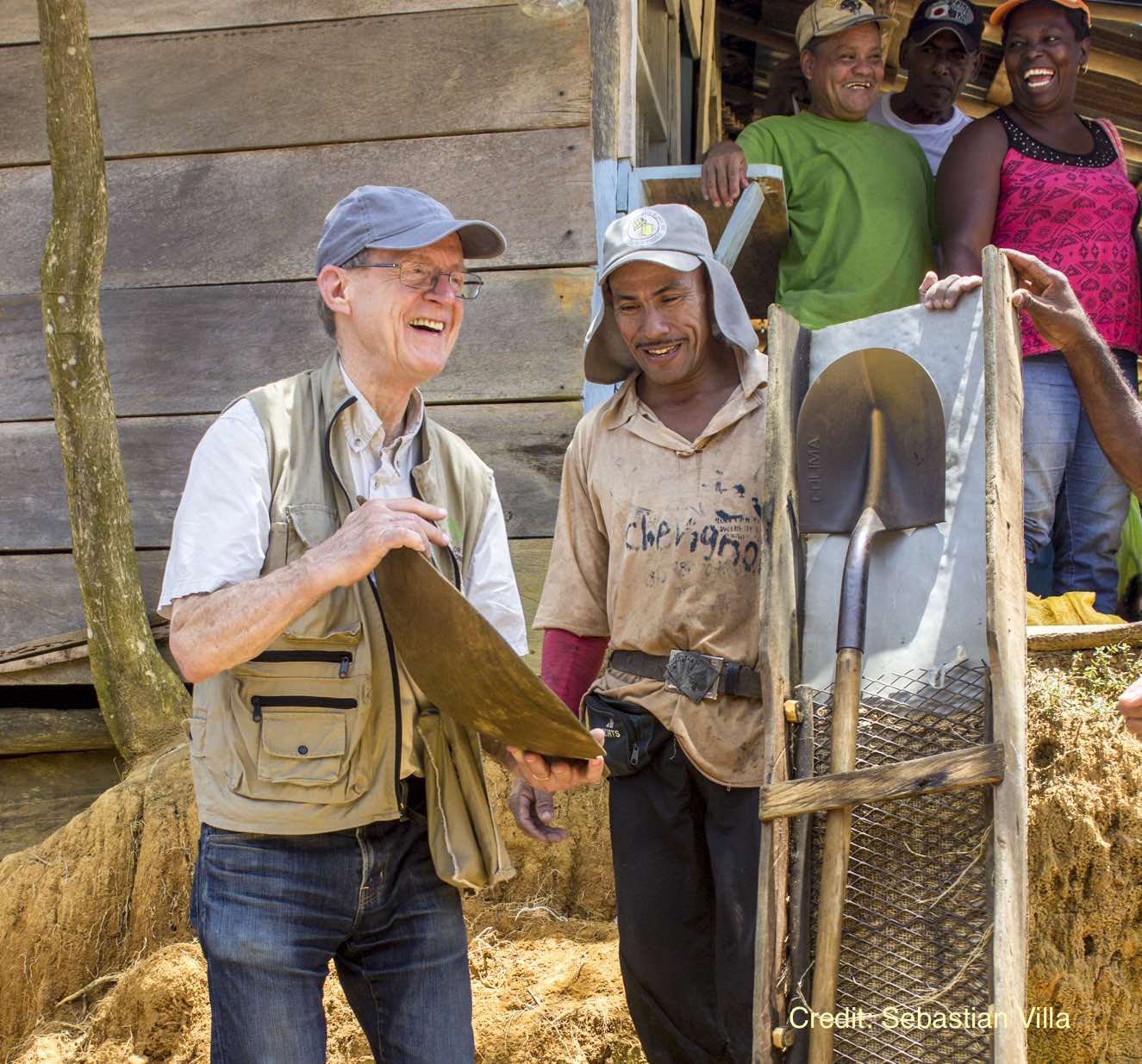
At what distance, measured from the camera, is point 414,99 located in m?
4.41

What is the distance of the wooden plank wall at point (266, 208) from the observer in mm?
4309

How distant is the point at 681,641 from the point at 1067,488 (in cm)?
171

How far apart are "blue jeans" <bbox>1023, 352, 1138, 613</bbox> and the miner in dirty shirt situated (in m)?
1.28

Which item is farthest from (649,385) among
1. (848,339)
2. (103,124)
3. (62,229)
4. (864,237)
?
(103,124)

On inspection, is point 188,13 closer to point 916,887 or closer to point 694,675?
point 694,675

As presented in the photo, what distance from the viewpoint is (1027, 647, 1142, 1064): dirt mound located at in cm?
333

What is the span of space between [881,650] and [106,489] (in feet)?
8.89

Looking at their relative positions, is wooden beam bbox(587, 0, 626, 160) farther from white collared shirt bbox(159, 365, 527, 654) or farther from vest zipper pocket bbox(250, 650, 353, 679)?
vest zipper pocket bbox(250, 650, 353, 679)

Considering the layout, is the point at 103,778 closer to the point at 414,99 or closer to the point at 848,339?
the point at 414,99

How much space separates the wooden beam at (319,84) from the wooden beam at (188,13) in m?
0.03

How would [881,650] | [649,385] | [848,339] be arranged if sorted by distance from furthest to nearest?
[649,385] < [848,339] < [881,650]

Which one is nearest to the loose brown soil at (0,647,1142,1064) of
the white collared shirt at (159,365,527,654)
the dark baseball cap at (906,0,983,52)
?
the white collared shirt at (159,365,527,654)

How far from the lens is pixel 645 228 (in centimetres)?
277

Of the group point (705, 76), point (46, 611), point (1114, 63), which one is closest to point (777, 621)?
point (46, 611)
